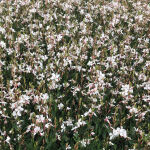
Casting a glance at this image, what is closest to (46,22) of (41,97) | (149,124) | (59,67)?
(59,67)

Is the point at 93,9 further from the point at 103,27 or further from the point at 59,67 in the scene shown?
the point at 59,67

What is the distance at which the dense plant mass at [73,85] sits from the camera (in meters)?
3.59

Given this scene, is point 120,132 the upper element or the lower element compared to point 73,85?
lower

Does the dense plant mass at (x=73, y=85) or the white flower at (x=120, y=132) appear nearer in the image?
the white flower at (x=120, y=132)

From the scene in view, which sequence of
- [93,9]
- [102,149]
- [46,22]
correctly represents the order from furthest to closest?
[93,9] < [46,22] < [102,149]

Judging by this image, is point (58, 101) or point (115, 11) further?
point (115, 11)

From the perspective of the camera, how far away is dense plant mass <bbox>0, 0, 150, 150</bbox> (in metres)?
3.59

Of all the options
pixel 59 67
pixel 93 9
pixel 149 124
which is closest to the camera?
pixel 149 124

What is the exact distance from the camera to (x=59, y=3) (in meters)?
8.06

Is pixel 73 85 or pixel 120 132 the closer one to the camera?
pixel 120 132

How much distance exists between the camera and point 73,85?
15.6 feet

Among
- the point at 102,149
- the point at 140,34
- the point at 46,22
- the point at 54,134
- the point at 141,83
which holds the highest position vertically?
the point at 46,22

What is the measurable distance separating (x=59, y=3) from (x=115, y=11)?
6.50 ft

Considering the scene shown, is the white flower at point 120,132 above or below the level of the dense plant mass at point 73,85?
below
